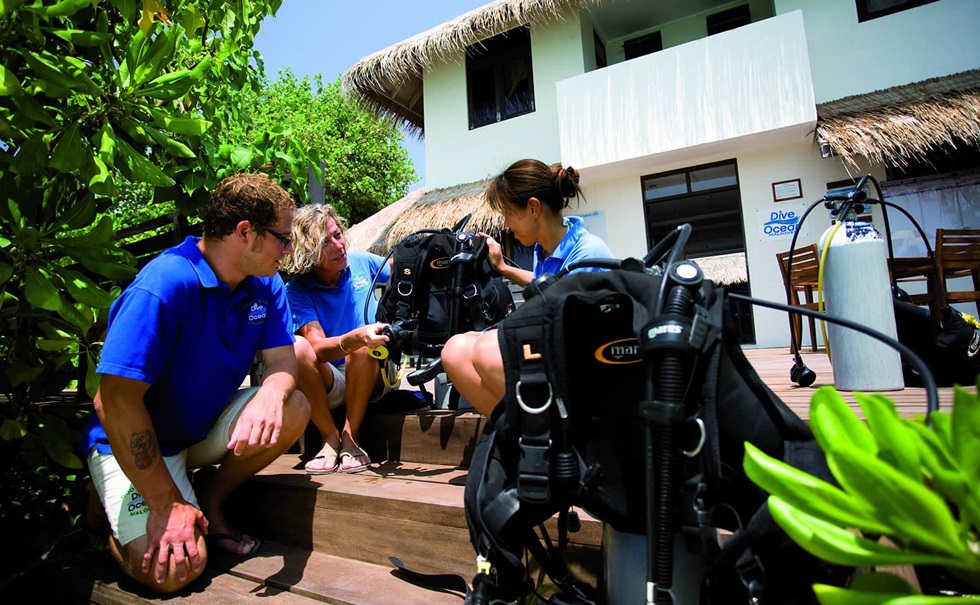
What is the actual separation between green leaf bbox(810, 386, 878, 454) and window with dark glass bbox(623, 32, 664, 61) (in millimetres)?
8782

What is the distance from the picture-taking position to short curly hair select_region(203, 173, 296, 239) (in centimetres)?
183

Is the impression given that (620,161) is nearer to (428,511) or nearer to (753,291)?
(753,291)

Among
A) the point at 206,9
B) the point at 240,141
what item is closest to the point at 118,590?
the point at 240,141

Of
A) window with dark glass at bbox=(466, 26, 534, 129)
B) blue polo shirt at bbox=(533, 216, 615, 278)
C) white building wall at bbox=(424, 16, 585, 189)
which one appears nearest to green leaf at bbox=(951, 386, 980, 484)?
blue polo shirt at bbox=(533, 216, 615, 278)

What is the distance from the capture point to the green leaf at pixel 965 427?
407 mm

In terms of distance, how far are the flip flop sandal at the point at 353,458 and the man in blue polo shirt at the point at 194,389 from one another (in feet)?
1.20

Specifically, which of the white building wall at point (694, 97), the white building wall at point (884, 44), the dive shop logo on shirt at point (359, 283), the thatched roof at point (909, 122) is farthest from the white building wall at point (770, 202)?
the dive shop logo on shirt at point (359, 283)

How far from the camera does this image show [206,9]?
2.24 meters

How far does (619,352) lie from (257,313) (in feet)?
4.96

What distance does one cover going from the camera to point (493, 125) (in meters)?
8.38

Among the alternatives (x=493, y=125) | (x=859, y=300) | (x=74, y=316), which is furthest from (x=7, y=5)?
(x=493, y=125)

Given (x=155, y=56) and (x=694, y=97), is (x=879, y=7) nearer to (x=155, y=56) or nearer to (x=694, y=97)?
(x=694, y=97)

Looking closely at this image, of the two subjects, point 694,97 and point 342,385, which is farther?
point 694,97

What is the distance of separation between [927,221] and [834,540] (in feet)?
22.9
